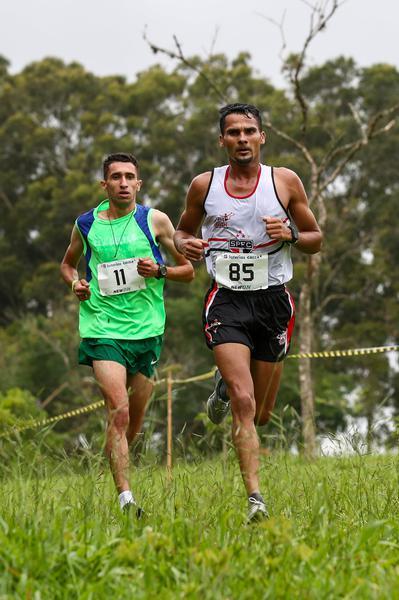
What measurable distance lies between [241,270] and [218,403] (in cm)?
126

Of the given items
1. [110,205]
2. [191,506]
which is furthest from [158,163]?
[191,506]

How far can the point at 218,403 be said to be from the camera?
265 inches

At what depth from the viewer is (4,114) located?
34250 millimetres

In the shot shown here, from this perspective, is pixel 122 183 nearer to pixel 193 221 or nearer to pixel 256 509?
pixel 193 221

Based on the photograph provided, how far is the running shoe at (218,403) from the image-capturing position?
6.61m

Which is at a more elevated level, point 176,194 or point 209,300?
point 176,194

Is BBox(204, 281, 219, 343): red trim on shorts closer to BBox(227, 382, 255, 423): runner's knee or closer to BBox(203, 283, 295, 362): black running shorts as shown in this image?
BBox(203, 283, 295, 362): black running shorts

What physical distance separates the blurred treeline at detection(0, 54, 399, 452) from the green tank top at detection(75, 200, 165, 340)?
18.6 m

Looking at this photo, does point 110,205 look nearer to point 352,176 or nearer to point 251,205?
point 251,205

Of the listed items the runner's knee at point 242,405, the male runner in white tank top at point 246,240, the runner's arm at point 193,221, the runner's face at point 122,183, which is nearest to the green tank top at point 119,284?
the runner's face at point 122,183

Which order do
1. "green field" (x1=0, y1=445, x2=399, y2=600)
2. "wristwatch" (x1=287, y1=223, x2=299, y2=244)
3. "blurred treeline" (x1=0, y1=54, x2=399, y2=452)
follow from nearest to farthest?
"green field" (x1=0, y1=445, x2=399, y2=600) → "wristwatch" (x1=287, y1=223, x2=299, y2=244) → "blurred treeline" (x1=0, y1=54, x2=399, y2=452)

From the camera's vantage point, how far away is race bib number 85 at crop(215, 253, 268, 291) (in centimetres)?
573

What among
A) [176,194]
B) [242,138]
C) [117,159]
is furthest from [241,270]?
[176,194]

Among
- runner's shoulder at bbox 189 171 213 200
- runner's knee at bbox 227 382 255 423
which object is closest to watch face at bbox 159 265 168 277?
runner's shoulder at bbox 189 171 213 200
